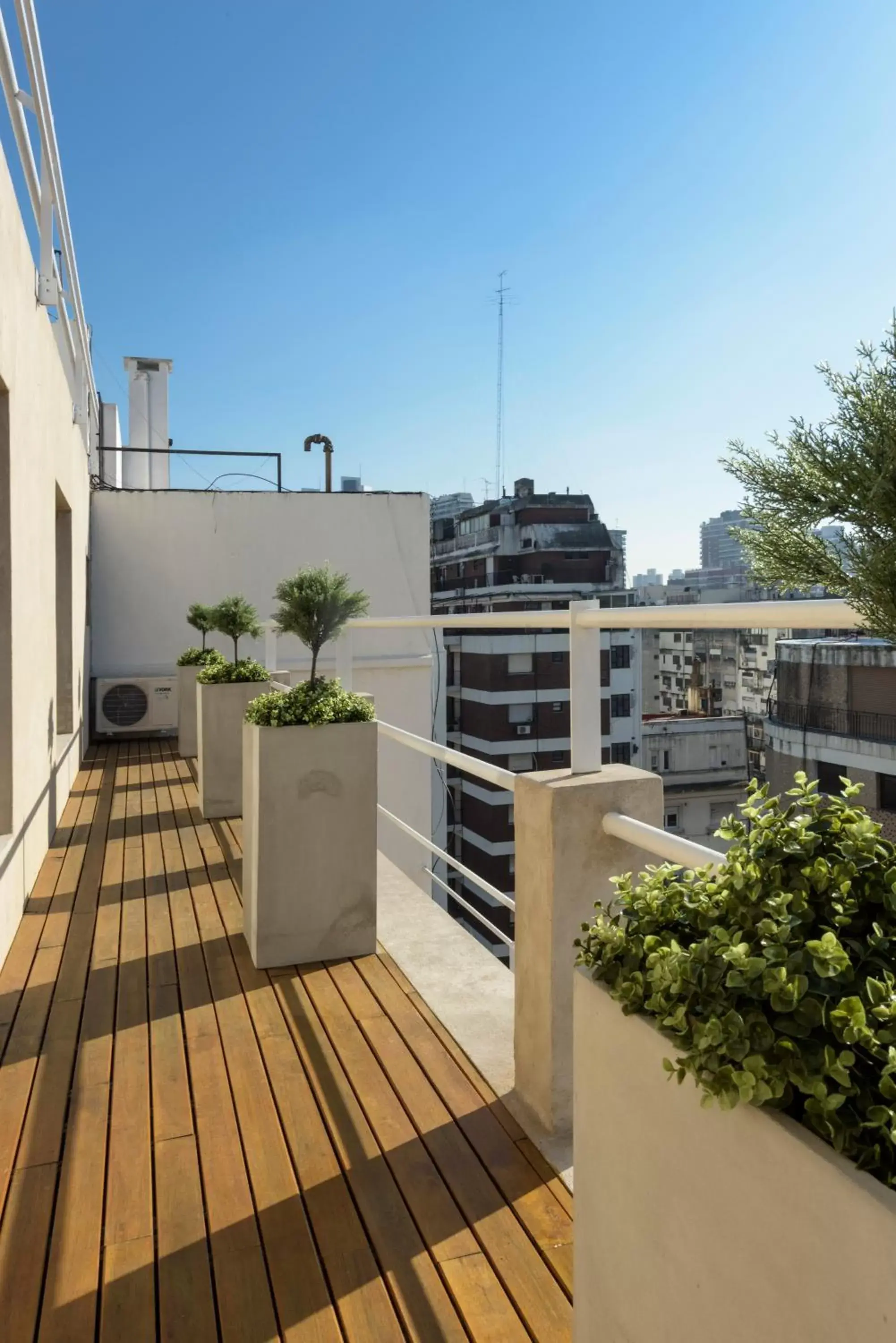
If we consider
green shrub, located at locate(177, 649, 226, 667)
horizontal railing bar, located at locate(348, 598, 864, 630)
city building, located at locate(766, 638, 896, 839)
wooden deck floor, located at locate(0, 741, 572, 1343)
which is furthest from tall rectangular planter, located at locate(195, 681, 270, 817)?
horizontal railing bar, located at locate(348, 598, 864, 630)

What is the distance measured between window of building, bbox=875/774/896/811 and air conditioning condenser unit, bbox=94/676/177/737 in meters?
7.19

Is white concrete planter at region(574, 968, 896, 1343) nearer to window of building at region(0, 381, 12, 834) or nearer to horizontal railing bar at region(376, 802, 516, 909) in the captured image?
horizontal railing bar at region(376, 802, 516, 909)

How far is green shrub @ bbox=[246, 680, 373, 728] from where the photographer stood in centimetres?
290

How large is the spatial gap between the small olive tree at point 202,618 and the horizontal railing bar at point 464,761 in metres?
4.93

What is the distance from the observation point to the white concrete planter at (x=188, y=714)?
25.6 ft

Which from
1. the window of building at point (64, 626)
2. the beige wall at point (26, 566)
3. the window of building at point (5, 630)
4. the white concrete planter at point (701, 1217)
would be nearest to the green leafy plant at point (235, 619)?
the window of building at point (64, 626)

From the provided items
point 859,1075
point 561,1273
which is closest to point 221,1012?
point 561,1273

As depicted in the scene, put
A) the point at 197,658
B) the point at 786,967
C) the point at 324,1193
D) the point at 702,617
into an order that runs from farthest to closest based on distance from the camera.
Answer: the point at 197,658 → the point at 324,1193 → the point at 702,617 → the point at 786,967

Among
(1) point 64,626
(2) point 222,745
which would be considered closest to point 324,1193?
(2) point 222,745

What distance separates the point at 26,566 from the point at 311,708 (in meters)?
1.57

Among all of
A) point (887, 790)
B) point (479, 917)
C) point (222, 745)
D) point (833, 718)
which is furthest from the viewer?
point (222, 745)

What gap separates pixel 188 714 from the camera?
25.7 feet

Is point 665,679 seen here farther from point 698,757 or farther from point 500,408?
point 500,408

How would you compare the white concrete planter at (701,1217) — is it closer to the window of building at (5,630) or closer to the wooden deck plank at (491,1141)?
the wooden deck plank at (491,1141)
